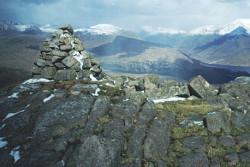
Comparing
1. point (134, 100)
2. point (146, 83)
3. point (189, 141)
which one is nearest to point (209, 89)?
point (146, 83)

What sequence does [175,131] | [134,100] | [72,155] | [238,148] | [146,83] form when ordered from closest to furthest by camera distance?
[72,155] < [238,148] < [175,131] < [134,100] < [146,83]

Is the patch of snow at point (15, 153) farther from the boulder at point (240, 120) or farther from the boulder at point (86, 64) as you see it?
the boulder at point (86, 64)

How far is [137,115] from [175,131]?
5524 mm

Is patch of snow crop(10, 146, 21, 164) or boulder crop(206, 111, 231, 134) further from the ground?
boulder crop(206, 111, 231, 134)

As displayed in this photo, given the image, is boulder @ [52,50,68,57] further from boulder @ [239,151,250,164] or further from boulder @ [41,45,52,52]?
boulder @ [239,151,250,164]

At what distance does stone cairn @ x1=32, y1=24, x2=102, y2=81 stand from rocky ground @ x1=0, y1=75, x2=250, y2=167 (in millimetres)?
10411

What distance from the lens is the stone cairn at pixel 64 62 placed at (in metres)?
52.2

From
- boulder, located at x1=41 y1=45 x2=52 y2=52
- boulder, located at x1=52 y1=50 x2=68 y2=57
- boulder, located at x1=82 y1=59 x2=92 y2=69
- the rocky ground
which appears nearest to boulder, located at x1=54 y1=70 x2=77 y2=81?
boulder, located at x1=82 y1=59 x2=92 y2=69

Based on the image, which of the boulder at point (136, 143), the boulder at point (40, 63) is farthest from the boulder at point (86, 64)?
the boulder at point (136, 143)

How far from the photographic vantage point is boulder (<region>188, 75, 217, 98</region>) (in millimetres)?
49906

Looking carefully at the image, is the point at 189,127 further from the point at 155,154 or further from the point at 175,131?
the point at 155,154

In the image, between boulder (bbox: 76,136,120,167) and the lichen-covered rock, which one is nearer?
boulder (bbox: 76,136,120,167)

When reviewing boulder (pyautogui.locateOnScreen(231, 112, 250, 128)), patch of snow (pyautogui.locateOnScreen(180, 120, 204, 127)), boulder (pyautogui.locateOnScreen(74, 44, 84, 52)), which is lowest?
patch of snow (pyautogui.locateOnScreen(180, 120, 204, 127))

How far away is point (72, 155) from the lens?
24.7m
